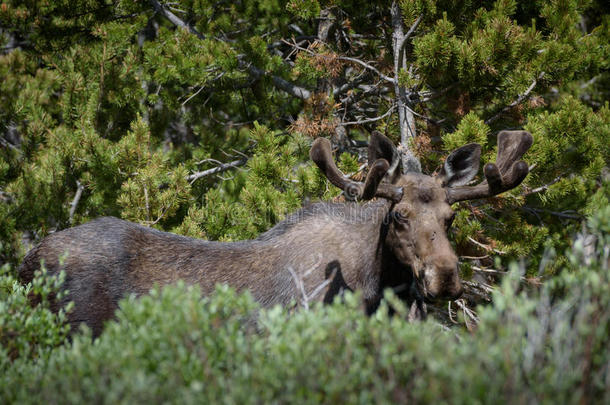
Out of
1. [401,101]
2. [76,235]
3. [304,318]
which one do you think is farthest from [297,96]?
[304,318]

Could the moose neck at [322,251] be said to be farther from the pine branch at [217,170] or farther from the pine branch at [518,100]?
the pine branch at [217,170]

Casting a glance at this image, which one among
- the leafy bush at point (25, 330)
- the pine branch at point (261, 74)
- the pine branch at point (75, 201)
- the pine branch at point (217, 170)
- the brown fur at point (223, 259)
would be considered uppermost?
the pine branch at point (261, 74)

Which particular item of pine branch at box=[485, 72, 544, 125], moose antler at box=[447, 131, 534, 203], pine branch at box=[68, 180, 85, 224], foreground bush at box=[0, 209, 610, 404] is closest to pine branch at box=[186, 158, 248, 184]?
pine branch at box=[68, 180, 85, 224]

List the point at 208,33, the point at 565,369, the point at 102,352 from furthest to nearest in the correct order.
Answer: the point at 208,33 → the point at 102,352 → the point at 565,369

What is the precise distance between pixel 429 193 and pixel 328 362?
85.6 inches

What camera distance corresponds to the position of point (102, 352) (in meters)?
2.80

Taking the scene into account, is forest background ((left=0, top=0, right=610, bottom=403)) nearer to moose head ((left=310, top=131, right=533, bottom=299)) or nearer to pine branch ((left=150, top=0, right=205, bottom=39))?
pine branch ((left=150, top=0, right=205, bottom=39))

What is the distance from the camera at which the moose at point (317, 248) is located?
455 centimetres

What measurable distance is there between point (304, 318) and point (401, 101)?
4.36 metres

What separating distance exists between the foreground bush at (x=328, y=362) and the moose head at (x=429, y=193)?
1.11m

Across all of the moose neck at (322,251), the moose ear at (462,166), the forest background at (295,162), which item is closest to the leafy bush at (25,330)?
the forest background at (295,162)

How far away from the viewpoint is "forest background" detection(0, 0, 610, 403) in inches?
103

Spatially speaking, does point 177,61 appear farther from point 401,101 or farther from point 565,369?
point 565,369

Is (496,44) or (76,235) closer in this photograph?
(76,235)
